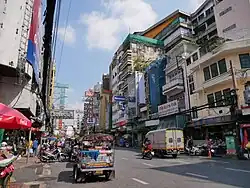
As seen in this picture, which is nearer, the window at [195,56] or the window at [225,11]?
the window at [195,56]

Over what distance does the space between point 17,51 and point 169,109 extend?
2284 centimetres

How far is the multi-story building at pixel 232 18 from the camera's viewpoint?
31.1m

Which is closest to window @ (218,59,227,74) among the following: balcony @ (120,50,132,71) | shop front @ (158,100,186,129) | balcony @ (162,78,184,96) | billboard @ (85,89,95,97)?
balcony @ (162,78,184,96)

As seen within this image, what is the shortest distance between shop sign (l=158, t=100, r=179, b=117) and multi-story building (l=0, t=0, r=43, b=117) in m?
19.8

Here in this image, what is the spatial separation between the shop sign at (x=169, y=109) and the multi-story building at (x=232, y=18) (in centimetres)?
1193

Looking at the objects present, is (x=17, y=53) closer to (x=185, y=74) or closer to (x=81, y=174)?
(x=81, y=174)

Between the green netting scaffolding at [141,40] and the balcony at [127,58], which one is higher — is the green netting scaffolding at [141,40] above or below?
above

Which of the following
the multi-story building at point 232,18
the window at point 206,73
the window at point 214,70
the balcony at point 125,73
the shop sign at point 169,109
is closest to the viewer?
the window at point 214,70

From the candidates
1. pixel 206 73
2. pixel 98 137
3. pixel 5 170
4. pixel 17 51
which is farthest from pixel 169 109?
pixel 5 170

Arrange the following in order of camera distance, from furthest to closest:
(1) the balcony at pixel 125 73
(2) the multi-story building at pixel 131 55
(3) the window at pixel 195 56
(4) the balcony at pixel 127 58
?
(4) the balcony at pixel 127 58, (2) the multi-story building at pixel 131 55, (1) the balcony at pixel 125 73, (3) the window at pixel 195 56

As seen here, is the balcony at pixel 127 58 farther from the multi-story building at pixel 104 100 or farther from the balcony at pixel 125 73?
the multi-story building at pixel 104 100

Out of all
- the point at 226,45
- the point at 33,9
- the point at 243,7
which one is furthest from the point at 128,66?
the point at 33,9

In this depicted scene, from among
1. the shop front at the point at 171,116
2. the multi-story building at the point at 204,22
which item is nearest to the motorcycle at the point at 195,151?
the shop front at the point at 171,116

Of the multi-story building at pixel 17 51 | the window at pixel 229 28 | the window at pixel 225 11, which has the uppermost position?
the window at pixel 225 11
